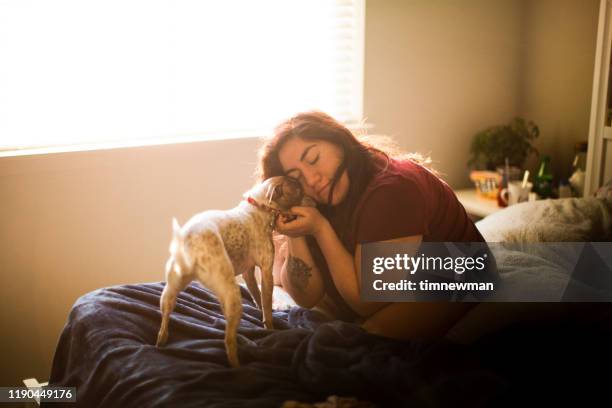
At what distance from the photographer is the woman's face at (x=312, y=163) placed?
1421 millimetres

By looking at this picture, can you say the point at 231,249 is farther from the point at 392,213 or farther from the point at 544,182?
the point at 544,182

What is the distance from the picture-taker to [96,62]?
2.21 metres

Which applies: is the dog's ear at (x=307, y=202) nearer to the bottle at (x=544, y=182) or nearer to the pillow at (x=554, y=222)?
the pillow at (x=554, y=222)

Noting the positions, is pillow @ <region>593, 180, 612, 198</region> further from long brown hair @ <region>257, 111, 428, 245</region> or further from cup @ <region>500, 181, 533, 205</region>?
long brown hair @ <region>257, 111, 428, 245</region>

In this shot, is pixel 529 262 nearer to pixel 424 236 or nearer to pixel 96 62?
pixel 424 236

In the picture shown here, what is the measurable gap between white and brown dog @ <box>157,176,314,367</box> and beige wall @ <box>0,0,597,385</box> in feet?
3.39

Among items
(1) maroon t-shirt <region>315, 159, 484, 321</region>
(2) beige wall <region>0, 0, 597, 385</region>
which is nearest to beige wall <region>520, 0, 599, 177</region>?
(2) beige wall <region>0, 0, 597, 385</region>

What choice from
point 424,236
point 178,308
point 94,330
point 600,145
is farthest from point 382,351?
point 600,145

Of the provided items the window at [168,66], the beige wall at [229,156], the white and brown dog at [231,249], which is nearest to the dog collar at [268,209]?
the white and brown dog at [231,249]

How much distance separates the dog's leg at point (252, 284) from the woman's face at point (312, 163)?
0.22 meters

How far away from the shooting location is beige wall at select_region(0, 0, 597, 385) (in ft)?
7.20

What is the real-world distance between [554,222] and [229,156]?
118 centimetres

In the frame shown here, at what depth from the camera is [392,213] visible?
138cm

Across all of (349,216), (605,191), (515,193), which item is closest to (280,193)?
(349,216)
